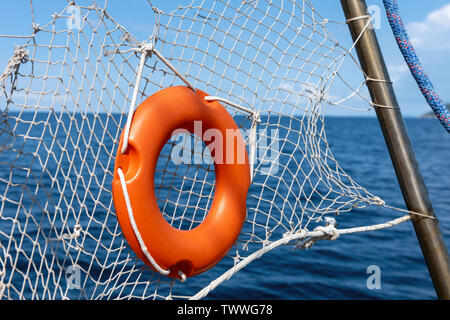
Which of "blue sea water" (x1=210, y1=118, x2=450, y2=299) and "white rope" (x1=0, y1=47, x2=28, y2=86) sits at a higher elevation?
"white rope" (x1=0, y1=47, x2=28, y2=86)

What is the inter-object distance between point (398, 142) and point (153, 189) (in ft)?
2.99

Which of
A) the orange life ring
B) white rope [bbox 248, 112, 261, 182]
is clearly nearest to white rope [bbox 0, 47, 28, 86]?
the orange life ring

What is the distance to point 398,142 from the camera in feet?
5.43

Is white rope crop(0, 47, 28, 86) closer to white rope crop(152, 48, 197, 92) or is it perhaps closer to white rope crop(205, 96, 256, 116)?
white rope crop(152, 48, 197, 92)

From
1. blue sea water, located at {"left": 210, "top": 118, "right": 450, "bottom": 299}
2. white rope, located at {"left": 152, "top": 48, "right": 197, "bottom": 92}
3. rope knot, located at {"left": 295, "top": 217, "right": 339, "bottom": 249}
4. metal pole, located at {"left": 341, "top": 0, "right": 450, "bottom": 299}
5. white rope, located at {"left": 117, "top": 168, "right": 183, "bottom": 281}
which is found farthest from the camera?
blue sea water, located at {"left": 210, "top": 118, "right": 450, "bottom": 299}

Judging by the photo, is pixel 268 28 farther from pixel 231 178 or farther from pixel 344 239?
pixel 344 239

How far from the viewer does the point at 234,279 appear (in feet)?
10.9

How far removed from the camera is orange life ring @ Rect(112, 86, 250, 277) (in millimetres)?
1394

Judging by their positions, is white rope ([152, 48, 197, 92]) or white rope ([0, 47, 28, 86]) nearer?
white rope ([0, 47, 28, 86])

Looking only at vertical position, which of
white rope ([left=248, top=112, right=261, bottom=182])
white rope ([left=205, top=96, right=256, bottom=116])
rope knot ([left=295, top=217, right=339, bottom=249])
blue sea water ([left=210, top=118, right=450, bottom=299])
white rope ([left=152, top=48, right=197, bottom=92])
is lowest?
blue sea water ([left=210, top=118, right=450, bottom=299])

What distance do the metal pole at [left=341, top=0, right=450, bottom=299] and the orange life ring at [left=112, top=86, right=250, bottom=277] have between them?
1.82 feet

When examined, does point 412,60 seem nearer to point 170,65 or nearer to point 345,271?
point 170,65
